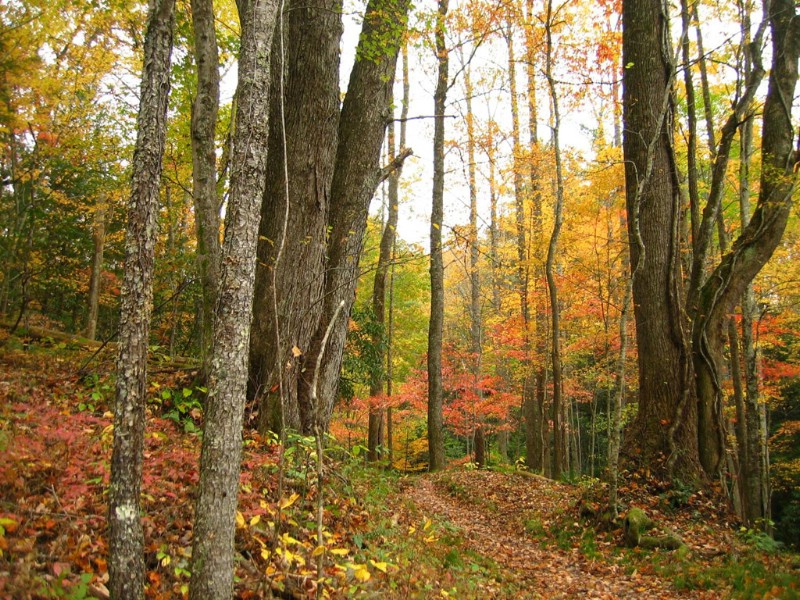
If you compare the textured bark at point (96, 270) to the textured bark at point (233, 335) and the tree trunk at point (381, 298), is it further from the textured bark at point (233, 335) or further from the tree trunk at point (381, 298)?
the textured bark at point (233, 335)

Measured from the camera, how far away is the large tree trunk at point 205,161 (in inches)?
213

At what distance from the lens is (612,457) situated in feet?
21.0

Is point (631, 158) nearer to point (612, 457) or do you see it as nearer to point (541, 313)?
point (612, 457)

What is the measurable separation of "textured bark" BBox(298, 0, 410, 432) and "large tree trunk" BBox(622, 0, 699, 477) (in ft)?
13.3

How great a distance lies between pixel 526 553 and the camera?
22.4 feet

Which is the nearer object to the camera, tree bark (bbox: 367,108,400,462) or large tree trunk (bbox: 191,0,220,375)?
large tree trunk (bbox: 191,0,220,375)

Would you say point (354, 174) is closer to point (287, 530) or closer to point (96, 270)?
point (287, 530)

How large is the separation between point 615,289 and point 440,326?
6.17 metres

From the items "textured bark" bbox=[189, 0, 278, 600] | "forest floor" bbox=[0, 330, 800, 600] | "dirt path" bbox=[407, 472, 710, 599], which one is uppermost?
"textured bark" bbox=[189, 0, 278, 600]

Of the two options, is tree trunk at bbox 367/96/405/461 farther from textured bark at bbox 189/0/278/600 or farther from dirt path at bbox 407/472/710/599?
textured bark at bbox 189/0/278/600

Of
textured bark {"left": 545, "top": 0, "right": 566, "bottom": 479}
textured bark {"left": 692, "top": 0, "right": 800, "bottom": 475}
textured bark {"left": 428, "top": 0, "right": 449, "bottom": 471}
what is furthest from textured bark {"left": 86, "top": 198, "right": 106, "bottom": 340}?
textured bark {"left": 692, "top": 0, "right": 800, "bottom": 475}

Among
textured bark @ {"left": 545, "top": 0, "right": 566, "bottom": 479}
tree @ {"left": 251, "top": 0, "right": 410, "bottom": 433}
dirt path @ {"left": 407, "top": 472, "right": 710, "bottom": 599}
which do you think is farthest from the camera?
textured bark @ {"left": 545, "top": 0, "right": 566, "bottom": 479}

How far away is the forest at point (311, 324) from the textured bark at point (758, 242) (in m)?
0.04

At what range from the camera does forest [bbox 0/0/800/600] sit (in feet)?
8.87
